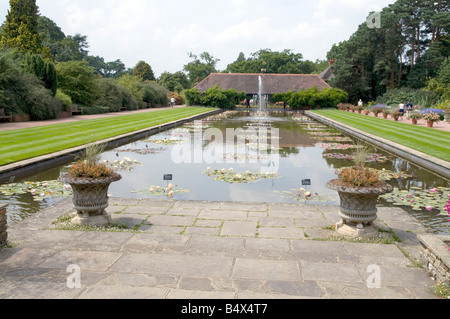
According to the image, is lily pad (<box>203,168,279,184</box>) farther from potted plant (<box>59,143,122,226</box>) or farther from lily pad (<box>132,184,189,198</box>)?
potted plant (<box>59,143,122,226</box>)

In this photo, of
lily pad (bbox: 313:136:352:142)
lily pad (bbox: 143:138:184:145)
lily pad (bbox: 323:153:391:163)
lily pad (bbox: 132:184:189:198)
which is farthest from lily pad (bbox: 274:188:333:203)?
lily pad (bbox: 313:136:352:142)

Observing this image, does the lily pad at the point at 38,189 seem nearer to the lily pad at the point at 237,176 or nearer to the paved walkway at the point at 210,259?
the paved walkway at the point at 210,259

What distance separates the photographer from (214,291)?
134 inches

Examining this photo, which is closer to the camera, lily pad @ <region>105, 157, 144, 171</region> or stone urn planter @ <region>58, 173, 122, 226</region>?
stone urn planter @ <region>58, 173, 122, 226</region>

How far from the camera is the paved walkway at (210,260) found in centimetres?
342

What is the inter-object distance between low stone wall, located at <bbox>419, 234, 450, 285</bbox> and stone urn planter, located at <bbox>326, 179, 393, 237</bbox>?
928 mm

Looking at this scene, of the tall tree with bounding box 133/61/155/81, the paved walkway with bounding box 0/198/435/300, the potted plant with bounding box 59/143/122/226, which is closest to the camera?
the paved walkway with bounding box 0/198/435/300

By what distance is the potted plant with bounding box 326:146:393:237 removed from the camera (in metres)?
4.92

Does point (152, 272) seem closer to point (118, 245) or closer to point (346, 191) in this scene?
point (118, 245)

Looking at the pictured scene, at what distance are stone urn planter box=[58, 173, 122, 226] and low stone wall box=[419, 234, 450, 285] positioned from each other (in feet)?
13.2

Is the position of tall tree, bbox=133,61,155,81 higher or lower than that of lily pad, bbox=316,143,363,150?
higher

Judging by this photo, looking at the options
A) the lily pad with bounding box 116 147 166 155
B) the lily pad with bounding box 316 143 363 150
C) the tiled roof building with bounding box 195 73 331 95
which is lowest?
the lily pad with bounding box 316 143 363 150

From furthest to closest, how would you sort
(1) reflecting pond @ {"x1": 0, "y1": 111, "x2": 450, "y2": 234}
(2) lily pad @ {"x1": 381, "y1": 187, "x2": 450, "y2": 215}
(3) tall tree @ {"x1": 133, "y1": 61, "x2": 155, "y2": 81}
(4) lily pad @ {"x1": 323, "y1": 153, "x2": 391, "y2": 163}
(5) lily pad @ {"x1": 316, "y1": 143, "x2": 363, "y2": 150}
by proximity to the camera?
(3) tall tree @ {"x1": 133, "y1": 61, "x2": 155, "y2": 81} < (5) lily pad @ {"x1": 316, "y1": 143, "x2": 363, "y2": 150} < (4) lily pad @ {"x1": 323, "y1": 153, "x2": 391, "y2": 163} < (1) reflecting pond @ {"x1": 0, "y1": 111, "x2": 450, "y2": 234} < (2) lily pad @ {"x1": 381, "y1": 187, "x2": 450, "y2": 215}

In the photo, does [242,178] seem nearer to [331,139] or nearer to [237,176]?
[237,176]
